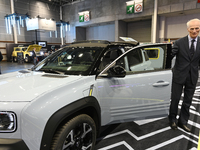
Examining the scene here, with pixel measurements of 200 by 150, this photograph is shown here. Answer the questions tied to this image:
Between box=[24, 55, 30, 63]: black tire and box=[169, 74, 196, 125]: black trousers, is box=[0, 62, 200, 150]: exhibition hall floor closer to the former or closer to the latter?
box=[169, 74, 196, 125]: black trousers

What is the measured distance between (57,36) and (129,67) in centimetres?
2117

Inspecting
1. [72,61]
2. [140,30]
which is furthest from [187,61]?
[140,30]

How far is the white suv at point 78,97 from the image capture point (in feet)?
3.86

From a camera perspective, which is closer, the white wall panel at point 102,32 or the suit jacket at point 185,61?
the suit jacket at point 185,61

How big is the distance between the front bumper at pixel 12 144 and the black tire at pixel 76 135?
0.83 feet

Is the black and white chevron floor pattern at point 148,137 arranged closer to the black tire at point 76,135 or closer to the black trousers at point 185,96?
the black trousers at point 185,96

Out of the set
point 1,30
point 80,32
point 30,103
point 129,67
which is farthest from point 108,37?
point 30,103

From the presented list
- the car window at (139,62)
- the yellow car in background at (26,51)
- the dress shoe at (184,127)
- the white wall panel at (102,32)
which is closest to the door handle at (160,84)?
the car window at (139,62)

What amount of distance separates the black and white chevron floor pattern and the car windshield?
42.8 inches

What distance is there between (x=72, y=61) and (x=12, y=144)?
1.37 m

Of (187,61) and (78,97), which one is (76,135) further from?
(187,61)

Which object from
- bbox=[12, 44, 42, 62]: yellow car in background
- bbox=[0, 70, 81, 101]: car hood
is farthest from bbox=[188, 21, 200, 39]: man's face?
bbox=[12, 44, 42, 62]: yellow car in background

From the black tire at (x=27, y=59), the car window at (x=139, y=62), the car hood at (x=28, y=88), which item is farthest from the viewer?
the black tire at (x=27, y=59)

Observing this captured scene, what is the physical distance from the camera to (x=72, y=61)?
2.28 meters
